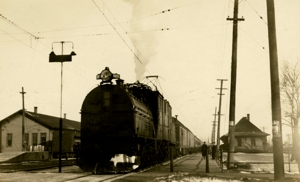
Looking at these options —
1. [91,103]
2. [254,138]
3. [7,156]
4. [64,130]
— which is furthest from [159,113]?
[254,138]

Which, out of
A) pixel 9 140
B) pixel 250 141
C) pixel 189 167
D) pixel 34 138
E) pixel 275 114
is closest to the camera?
pixel 275 114

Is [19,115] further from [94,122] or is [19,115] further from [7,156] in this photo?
[94,122]

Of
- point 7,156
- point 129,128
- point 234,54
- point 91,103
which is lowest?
point 7,156

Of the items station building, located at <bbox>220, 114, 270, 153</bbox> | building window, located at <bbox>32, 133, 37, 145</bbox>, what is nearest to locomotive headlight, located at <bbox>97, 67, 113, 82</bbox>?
building window, located at <bbox>32, 133, 37, 145</bbox>

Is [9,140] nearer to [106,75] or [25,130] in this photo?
[25,130]

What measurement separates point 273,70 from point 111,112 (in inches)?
299

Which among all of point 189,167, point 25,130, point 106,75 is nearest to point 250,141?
point 25,130

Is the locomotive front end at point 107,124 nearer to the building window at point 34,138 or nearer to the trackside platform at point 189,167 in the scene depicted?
the trackside platform at point 189,167

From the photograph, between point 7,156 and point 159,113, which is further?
point 7,156

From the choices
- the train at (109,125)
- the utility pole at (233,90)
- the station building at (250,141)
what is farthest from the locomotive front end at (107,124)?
the station building at (250,141)

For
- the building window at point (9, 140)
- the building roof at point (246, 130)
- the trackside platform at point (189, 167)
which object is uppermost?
the building roof at point (246, 130)

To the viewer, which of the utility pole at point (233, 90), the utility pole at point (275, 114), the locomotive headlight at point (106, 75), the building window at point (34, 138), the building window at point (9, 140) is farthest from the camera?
the building window at point (9, 140)

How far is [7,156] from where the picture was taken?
31312 mm

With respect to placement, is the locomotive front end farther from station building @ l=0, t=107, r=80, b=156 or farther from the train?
station building @ l=0, t=107, r=80, b=156
